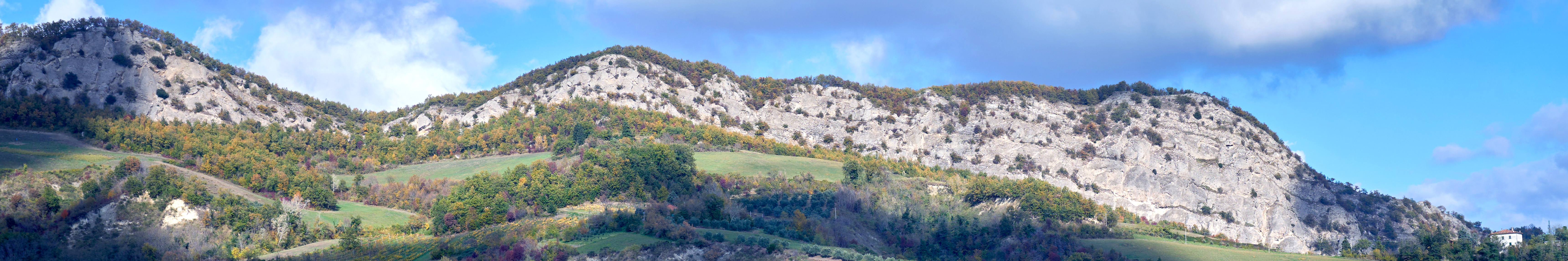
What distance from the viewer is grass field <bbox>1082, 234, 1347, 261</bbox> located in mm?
46250

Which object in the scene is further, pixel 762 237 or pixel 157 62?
pixel 157 62

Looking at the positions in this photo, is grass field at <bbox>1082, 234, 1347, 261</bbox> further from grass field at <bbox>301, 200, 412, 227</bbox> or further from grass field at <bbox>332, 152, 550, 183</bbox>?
grass field at <bbox>301, 200, 412, 227</bbox>

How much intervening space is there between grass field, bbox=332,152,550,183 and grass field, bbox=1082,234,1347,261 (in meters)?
47.9

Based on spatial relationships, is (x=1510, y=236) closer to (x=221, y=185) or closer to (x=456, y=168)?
(x=456, y=168)

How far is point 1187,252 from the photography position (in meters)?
52.0

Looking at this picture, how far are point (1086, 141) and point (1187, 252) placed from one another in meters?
49.6

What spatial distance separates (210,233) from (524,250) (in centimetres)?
2467

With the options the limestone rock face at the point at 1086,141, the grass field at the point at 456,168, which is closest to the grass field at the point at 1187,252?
the limestone rock face at the point at 1086,141

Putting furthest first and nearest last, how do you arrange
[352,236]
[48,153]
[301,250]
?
1. [48,153]
2. [352,236]
3. [301,250]

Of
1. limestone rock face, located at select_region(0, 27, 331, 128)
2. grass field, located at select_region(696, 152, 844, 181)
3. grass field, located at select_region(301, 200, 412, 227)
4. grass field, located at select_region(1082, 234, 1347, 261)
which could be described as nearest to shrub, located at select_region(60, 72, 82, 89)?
→ limestone rock face, located at select_region(0, 27, 331, 128)

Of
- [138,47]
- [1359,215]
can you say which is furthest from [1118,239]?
[138,47]

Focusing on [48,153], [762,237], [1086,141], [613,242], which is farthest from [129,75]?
[1086,141]

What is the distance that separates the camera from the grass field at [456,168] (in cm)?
7469

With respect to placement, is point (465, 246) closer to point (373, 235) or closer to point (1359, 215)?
point (373, 235)
